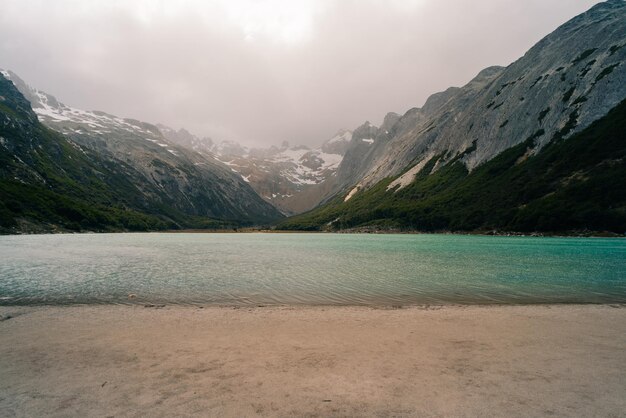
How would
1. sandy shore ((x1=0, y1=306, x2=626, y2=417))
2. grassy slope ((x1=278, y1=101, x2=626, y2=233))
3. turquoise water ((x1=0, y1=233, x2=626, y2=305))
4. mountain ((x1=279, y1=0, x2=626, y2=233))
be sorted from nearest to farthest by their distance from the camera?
sandy shore ((x1=0, y1=306, x2=626, y2=417)) < turquoise water ((x1=0, y1=233, x2=626, y2=305)) < grassy slope ((x1=278, y1=101, x2=626, y2=233)) < mountain ((x1=279, y1=0, x2=626, y2=233))

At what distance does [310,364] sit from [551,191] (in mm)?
156739

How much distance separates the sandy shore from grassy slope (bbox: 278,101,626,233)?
12243cm

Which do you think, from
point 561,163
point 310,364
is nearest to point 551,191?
point 561,163

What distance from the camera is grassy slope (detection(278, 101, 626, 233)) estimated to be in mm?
115188

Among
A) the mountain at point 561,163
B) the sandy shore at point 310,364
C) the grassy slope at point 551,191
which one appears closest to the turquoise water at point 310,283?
the sandy shore at point 310,364

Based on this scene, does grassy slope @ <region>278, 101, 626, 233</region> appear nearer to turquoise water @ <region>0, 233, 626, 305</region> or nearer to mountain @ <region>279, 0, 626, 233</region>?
mountain @ <region>279, 0, 626, 233</region>

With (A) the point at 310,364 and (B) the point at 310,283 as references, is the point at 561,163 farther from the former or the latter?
(A) the point at 310,364

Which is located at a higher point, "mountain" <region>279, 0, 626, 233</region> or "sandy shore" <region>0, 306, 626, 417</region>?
"mountain" <region>279, 0, 626, 233</region>

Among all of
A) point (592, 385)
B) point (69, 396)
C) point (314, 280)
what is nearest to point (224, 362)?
point (69, 396)

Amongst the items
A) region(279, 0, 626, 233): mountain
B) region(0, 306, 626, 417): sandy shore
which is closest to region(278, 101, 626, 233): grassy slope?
region(279, 0, 626, 233): mountain

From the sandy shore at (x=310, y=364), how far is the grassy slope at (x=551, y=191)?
12243 centimetres

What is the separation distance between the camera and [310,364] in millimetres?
12914

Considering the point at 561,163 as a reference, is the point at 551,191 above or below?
below

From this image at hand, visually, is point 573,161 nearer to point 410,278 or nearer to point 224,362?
point 410,278
